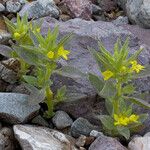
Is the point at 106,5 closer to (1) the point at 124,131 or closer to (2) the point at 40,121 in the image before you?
(2) the point at 40,121

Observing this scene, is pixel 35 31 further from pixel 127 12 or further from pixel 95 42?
pixel 127 12

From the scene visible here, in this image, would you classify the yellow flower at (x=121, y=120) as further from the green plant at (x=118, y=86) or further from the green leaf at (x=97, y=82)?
the green leaf at (x=97, y=82)

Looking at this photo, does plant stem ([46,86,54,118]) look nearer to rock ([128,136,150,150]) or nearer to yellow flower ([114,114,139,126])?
yellow flower ([114,114,139,126])

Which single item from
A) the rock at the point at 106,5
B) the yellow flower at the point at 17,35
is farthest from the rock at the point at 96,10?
the yellow flower at the point at 17,35

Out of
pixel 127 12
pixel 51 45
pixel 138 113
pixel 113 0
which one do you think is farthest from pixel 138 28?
pixel 51 45

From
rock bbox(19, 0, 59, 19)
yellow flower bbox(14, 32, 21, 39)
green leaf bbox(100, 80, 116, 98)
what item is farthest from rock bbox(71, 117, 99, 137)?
rock bbox(19, 0, 59, 19)

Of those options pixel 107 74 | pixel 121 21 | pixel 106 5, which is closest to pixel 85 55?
pixel 107 74
